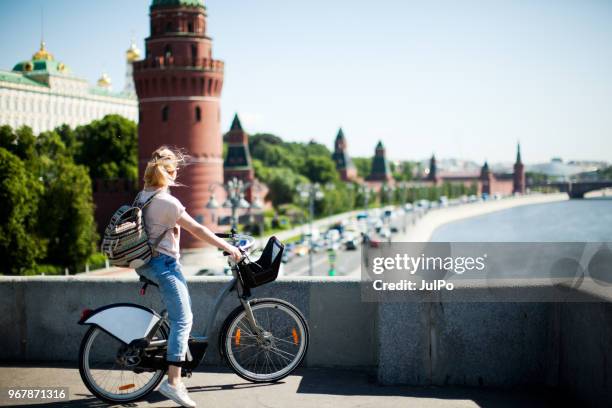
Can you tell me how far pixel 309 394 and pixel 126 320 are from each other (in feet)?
3.62

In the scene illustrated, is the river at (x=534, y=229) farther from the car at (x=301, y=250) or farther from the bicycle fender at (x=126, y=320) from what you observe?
the bicycle fender at (x=126, y=320)

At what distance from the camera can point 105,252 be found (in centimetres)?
401

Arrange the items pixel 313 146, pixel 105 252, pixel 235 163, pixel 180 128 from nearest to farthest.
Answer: pixel 105 252 < pixel 180 128 < pixel 235 163 < pixel 313 146

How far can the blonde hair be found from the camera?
403 cm

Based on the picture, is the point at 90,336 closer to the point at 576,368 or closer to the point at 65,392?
the point at 65,392

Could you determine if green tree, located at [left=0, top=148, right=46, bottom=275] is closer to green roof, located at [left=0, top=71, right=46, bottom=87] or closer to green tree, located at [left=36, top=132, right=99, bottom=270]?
green tree, located at [left=36, top=132, right=99, bottom=270]

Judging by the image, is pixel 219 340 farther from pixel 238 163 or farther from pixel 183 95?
pixel 238 163

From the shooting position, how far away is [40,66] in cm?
2173

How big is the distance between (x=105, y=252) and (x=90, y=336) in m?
0.48

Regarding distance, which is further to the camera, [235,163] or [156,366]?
[235,163]

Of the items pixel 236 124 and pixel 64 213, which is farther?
pixel 236 124

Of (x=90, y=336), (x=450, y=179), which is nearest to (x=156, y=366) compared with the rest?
(x=90, y=336)

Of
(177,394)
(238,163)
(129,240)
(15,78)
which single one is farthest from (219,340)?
(238,163)

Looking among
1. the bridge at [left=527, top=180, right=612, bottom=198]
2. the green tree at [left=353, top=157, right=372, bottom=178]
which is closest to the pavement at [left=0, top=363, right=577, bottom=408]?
the bridge at [left=527, top=180, right=612, bottom=198]
